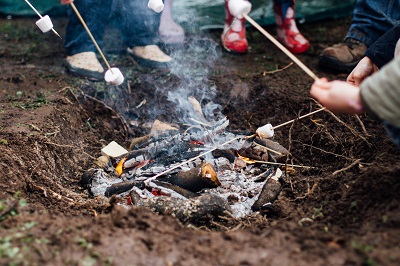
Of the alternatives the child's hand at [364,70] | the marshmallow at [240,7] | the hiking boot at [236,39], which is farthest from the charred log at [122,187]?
the hiking boot at [236,39]

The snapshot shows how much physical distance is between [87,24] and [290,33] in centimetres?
267

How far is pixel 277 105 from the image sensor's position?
4617mm

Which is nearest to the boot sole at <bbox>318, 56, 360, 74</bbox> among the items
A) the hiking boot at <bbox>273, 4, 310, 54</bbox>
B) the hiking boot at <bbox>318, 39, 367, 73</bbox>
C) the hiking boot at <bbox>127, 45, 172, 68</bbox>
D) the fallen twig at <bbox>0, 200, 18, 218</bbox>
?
the hiking boot at <bbox>318, 39, 367, 73</bbox>

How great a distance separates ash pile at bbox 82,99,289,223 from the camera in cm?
328

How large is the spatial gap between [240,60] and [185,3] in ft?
3.71

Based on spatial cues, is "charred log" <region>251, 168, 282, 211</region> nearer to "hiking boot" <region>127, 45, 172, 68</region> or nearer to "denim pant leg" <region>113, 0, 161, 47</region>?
"hiking boot" <region>127, 45, 172, 68</region>

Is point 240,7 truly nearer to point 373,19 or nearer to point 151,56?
point 151,56

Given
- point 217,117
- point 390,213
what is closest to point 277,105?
point 217,117

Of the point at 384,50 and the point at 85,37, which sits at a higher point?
the point at 384,50

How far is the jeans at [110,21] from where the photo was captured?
5133 mm

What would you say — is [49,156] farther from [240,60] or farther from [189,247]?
[240,60]

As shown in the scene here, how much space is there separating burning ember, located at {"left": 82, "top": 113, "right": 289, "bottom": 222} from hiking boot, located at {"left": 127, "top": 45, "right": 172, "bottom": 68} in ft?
3.80

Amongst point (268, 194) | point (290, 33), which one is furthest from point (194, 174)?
point (290, 33)

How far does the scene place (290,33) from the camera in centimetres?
596
